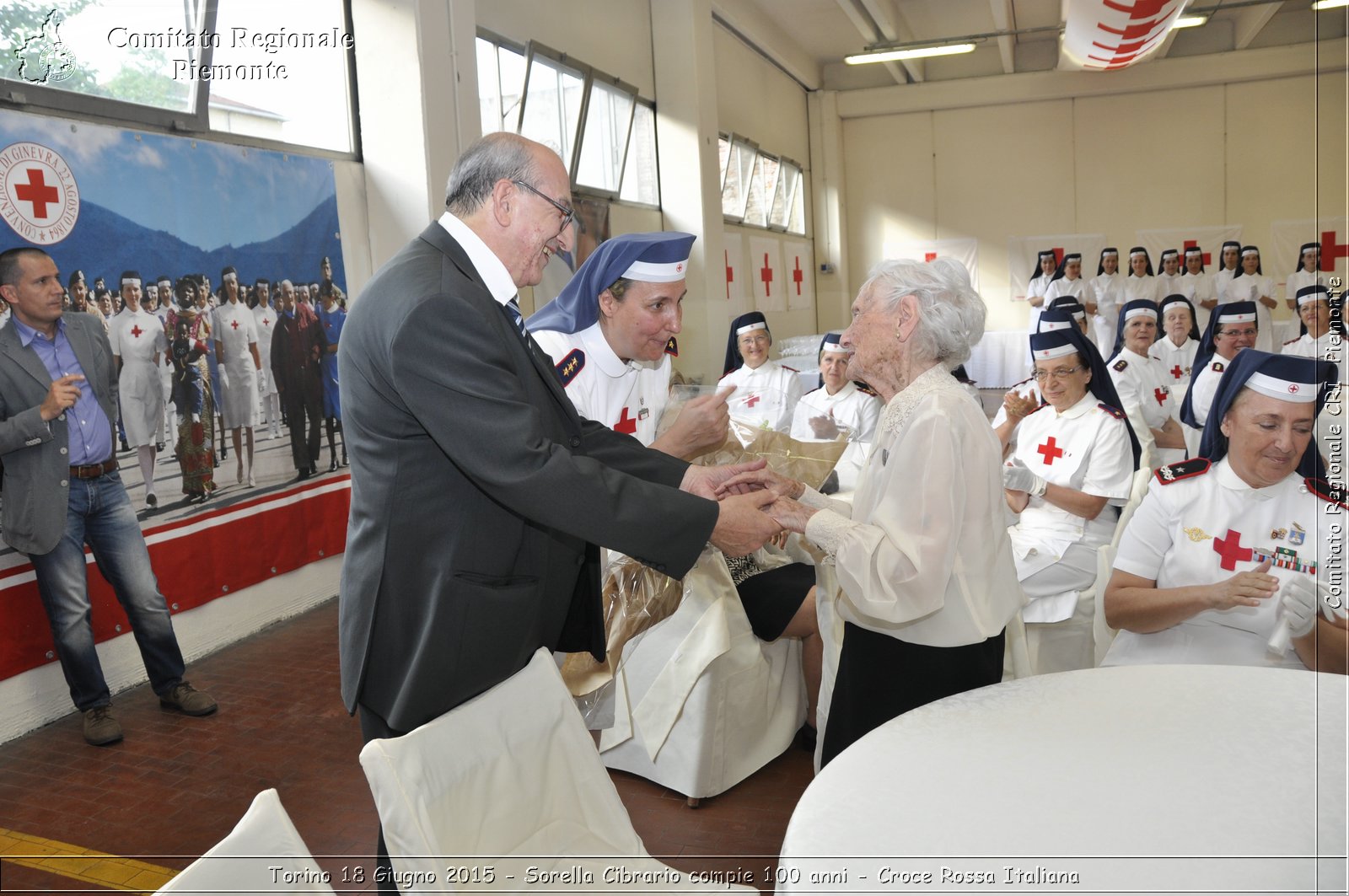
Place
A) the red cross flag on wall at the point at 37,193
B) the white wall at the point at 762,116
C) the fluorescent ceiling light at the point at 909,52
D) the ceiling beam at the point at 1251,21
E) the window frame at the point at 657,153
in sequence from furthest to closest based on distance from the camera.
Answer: the ceiling beam at the point at 1251,21, the fluorescent ceiling light at the point at 909,52, the white wall at the point at 762,116, the window frame at the point at 657,153, the red cross flag on wall at the point at 37,193

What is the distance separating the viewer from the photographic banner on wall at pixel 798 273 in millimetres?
13648

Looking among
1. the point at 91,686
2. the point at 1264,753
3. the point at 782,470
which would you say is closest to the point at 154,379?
the point at 91,686

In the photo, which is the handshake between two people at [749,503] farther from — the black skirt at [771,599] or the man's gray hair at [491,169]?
the black skirt at [771,599]

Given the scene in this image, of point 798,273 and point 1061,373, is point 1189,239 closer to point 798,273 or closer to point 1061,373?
point 798,273

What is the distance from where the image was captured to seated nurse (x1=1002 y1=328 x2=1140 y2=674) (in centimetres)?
348

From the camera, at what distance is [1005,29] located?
12.4m

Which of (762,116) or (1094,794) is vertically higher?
(762,116)

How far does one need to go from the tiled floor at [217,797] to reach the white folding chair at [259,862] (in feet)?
5.33

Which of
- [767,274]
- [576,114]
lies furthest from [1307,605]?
[767,274]

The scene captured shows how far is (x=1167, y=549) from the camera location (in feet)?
8.39

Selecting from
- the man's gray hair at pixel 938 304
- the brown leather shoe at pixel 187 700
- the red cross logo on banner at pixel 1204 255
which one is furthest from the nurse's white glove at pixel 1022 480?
the red cross logo on banner at pixel 1204 255

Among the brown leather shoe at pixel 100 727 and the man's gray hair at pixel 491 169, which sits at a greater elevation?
the man's gray hair at pixel 491 169

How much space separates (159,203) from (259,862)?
3.91 metres

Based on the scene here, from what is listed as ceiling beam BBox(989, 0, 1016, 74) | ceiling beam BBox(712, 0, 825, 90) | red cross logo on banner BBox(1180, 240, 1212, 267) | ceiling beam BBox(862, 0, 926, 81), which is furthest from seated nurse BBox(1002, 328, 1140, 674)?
red cross logo on banner BBox(1180, 240, 1212, 267)
